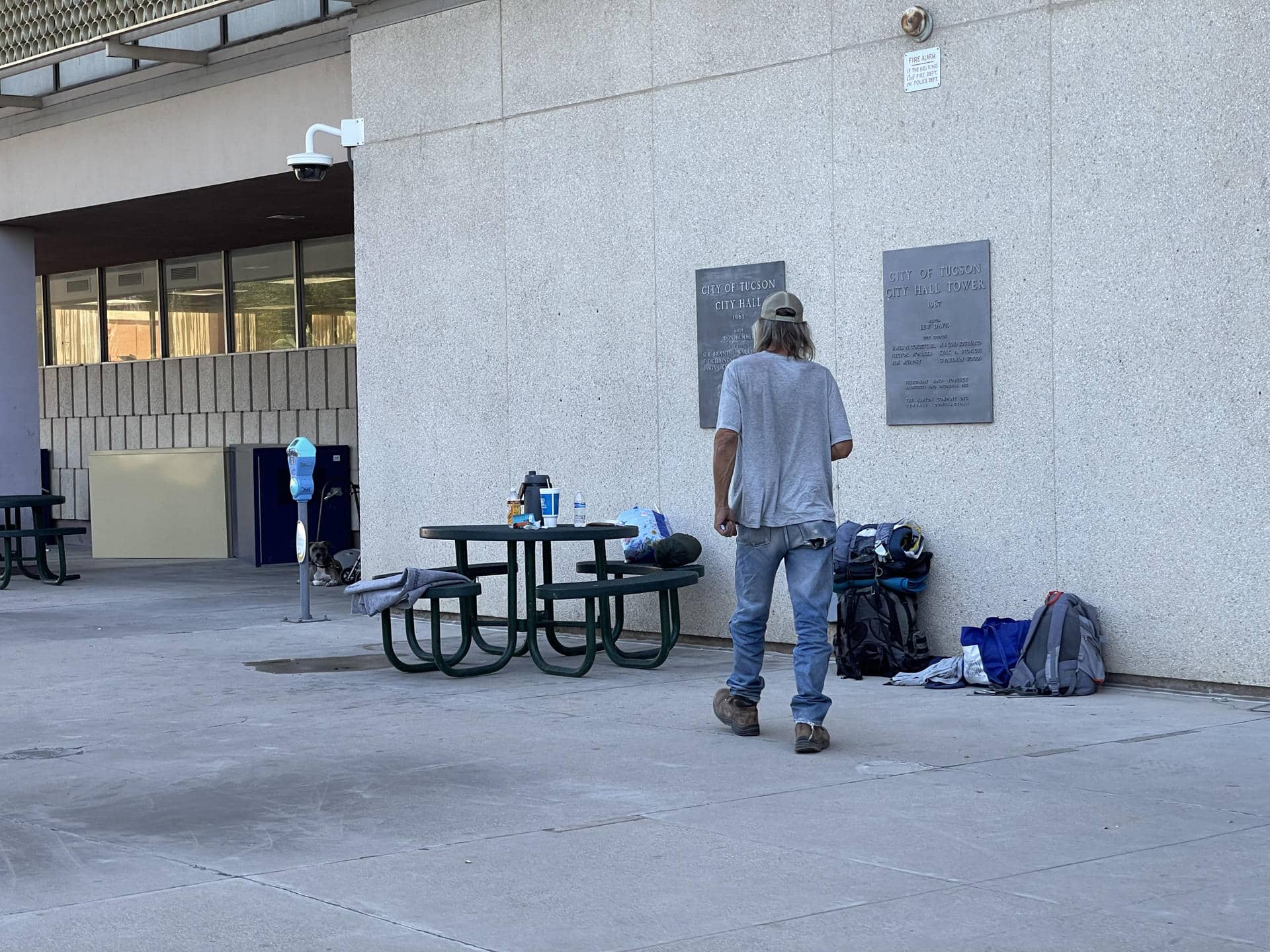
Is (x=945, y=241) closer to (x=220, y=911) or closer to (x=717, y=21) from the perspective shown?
(x=717, y=21)

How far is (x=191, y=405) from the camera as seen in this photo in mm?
21344

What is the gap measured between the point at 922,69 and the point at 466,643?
4.07m

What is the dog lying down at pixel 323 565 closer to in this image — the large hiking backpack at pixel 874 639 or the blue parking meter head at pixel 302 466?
the blue parking meter head at pixel 302 466

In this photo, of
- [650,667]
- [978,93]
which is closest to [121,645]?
[650,667]

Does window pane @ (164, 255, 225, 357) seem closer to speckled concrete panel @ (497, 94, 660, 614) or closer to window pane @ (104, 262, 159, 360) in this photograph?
window pane @ (104, 262, 159, 360)

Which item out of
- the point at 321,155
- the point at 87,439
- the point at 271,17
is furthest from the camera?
the point at 87,439

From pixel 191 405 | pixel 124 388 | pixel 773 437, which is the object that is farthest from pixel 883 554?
pixel 124 388

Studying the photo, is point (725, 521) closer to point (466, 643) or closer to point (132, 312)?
point (466, 643)

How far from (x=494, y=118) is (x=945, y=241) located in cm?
389

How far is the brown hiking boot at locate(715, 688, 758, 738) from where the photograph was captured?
23.2 feet

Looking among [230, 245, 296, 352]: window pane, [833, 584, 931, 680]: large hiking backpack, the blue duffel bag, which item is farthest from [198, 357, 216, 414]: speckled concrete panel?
the blue duffel bag

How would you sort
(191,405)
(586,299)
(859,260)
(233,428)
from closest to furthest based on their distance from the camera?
(859,260) < (586,299) < (233,428) < (191,405)

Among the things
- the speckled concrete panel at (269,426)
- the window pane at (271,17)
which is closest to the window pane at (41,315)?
the speckled concrete panel at (269,426)

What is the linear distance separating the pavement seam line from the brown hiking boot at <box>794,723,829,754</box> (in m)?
2.53
